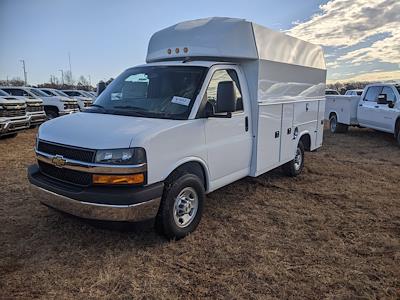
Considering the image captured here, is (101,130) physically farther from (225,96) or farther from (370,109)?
(370,109)

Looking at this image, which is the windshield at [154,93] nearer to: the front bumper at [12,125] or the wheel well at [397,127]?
the front bumper at [12,125]

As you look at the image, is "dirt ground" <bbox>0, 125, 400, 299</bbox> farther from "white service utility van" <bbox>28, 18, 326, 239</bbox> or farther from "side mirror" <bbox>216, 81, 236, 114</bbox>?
"side mirror" <bbox>216, 81, 236, 114</bbox>

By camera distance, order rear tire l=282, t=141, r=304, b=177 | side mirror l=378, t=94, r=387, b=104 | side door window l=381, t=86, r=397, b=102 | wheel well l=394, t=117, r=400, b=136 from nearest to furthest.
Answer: rear tire l=282, t=141, r=304, b=177
wheel well l=394, t=117, r=400, b=136
side door window l=381, t=86, r=397, b=102
side mirror l=378, t=94, r=387, b=104

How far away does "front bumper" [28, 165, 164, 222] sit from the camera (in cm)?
330

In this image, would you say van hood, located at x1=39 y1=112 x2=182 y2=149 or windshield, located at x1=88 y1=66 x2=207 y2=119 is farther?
windshield, located at x1=88 y1=66 x2=207 y2=119

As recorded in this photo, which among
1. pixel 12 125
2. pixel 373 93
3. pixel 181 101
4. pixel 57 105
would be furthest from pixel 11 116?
pixel 373 93

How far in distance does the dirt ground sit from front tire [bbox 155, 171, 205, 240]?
0.17m

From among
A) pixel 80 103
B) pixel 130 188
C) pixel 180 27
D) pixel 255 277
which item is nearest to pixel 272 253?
pixel 255 277

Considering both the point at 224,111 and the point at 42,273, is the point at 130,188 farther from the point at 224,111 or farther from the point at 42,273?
the point at 224,111

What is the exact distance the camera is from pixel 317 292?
3.04 meters

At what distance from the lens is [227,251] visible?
3766 mm

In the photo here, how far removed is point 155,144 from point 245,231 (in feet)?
5.84

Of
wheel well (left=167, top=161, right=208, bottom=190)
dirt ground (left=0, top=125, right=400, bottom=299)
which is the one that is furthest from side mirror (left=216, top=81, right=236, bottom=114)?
dirt ground (left=0, top=125, right=400, bottom=299)

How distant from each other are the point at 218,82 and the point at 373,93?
1027 cm
